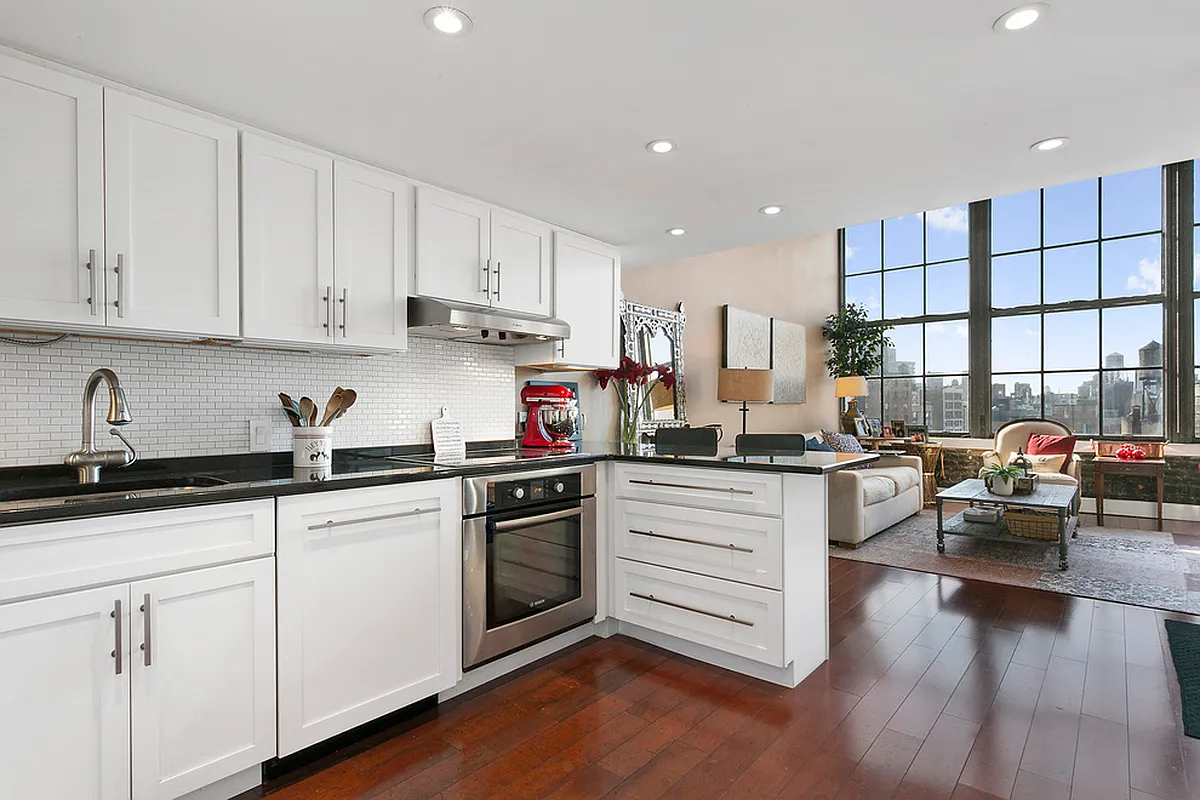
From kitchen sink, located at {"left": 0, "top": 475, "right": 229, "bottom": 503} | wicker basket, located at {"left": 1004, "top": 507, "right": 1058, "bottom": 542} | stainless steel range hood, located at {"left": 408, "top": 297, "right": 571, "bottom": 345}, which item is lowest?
wicker basket, located at {"left": 1004, "top": 507, "right": 1058, "bottom": 542}

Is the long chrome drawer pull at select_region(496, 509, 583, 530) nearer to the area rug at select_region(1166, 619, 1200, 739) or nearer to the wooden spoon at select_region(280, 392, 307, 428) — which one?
the wooden spoon at select_region(280, 392, 307, 428)

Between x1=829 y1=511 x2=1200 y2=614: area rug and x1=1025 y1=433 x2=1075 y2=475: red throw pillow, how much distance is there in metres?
0.66

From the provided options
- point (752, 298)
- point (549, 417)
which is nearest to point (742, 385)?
point (752, 298)

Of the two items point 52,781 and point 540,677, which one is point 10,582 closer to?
point 52,781

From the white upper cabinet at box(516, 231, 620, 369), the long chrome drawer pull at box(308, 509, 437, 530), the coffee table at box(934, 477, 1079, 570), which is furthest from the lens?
Result: the coffee table at box(934, 477, 1079, 570)

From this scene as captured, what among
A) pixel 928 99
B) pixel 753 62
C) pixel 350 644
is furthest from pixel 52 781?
pixel 928 99

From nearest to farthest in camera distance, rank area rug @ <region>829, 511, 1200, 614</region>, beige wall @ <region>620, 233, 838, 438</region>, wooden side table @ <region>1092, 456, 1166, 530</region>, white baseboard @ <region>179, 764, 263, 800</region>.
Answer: white baseboard @ <region>179, 764, 263, 800</region> < area rug @ <region>829, 511, 1200, 614</region> < beige wall @ <region>620, 233, 838, 438</region> < wooden side table @ <region>1092, 456, 1166, 530</region>

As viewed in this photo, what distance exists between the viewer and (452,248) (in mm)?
2902

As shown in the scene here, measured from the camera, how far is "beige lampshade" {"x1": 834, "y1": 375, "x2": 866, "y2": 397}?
7531 millimetres

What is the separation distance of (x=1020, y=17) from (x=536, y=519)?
2364 mm

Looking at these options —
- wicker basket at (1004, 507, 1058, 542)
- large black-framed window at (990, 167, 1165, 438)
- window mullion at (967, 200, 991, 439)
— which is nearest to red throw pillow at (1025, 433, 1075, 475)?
large black-framed window at (990, 167, 1165, 438)

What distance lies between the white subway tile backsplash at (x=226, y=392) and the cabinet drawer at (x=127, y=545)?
0.65 m

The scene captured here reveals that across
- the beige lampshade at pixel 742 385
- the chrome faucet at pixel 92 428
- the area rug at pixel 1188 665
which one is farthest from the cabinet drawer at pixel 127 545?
the beige lampshade at pixel 742 385

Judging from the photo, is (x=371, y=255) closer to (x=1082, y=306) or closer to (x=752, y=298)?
(x=752, y=298)
